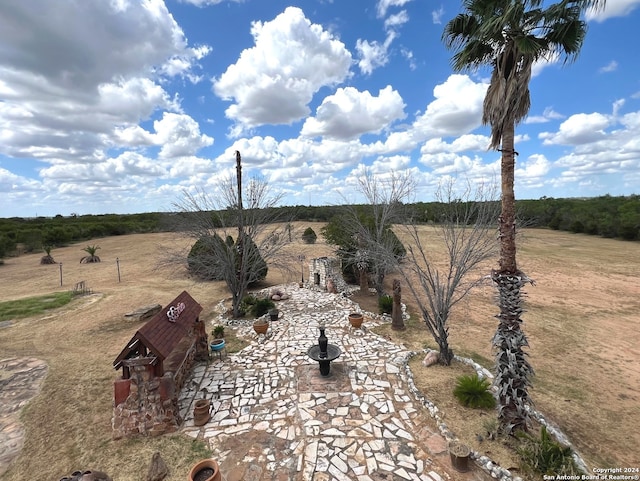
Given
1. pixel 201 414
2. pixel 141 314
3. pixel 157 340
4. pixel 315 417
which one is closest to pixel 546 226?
pixel 315 417

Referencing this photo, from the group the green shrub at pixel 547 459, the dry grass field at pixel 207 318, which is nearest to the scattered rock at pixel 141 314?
the dry grass field at pixel 207 318

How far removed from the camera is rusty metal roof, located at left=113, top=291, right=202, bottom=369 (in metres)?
6.20

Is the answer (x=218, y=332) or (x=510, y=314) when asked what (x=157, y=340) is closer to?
(x=218, y=332)

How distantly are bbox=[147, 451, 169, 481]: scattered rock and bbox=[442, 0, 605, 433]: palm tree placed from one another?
22.1 ft

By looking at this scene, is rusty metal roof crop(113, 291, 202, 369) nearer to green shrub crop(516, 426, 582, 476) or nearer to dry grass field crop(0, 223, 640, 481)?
dry grass field crop(0, 223, 640, 481)

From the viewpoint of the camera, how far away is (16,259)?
3077 cm

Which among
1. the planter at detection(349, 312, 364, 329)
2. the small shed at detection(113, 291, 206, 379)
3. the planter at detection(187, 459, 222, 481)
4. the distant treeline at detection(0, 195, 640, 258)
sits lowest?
the planter at detection(187, 459, 222, 481)

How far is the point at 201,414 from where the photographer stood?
672cm

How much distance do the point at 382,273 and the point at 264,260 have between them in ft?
20.4

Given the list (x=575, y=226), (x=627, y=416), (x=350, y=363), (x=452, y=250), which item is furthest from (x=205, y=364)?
(x=575, y=226)

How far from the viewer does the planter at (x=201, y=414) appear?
6695 mm

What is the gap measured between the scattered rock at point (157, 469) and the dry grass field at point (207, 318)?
160 millimetres

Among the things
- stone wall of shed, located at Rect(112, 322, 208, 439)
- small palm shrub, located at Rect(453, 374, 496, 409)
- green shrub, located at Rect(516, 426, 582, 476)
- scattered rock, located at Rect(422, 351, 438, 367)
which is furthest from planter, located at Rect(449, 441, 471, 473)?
stone wall of shed, located at Rect(112, 322, 208, 439)

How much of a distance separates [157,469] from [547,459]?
707cm
